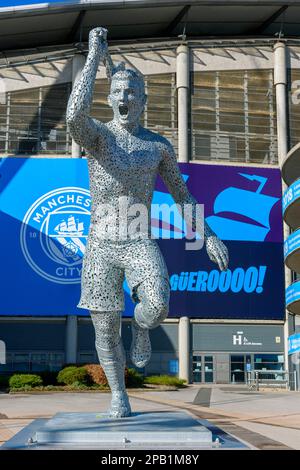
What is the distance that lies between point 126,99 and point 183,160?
2297 cm

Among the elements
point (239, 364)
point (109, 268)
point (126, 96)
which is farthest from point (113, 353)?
point (239, 364)

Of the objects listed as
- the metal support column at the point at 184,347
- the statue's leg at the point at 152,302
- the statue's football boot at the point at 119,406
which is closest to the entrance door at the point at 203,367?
the metal support column at the point at 184,347

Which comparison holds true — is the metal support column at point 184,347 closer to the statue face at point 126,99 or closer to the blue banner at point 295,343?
the blue banner at point 295,343

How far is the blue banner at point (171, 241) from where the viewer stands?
26.6 meters

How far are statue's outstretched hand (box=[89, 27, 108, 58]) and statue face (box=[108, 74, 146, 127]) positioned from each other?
31 centimetres

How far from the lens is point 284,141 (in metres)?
29.2

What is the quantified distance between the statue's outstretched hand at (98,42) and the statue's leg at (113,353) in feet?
7.76

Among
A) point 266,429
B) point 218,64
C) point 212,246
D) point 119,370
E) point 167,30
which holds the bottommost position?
point 266,429

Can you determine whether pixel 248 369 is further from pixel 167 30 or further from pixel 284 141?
pixel 167 30

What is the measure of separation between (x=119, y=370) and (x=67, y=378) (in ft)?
53.1

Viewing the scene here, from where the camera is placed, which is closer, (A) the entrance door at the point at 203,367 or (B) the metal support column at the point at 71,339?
(B) the metal support column at the point at 71,339

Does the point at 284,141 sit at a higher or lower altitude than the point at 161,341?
higher
